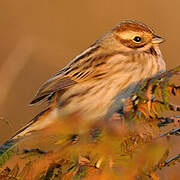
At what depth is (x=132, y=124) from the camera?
1588mm

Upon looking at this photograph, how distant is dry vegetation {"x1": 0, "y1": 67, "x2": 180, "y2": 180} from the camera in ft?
4.74

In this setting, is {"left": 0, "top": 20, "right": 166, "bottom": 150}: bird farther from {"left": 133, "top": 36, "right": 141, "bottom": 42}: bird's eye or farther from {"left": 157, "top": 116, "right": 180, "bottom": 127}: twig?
{"left": 157, "top": 116, "right": 180, "bottom": 127}: twig

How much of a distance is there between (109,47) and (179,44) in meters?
1.95

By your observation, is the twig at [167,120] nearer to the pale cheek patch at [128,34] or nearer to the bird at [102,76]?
the bird at [102,76]

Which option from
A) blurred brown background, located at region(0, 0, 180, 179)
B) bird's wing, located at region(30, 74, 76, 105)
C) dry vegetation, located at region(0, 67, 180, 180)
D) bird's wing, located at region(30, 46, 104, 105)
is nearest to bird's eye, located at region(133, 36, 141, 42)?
bird's wing, located at region(30, 46, 104, 105)

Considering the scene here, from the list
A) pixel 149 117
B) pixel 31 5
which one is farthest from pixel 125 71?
pixel 31 5

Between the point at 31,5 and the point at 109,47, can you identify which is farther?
the point at 31,5

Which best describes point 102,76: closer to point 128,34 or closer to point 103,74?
point 103,74

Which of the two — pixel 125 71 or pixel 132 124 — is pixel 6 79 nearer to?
pixel 125 71

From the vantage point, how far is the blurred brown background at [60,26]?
223 inches

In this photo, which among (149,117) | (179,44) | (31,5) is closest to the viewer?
(149,117)

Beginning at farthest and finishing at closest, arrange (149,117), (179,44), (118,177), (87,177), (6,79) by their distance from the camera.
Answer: (179,44), (6,79), (149,117), (87,177), (118,177)

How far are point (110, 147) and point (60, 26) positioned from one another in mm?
5350

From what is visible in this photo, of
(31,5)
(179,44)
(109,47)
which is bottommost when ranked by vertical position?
(179,44)
